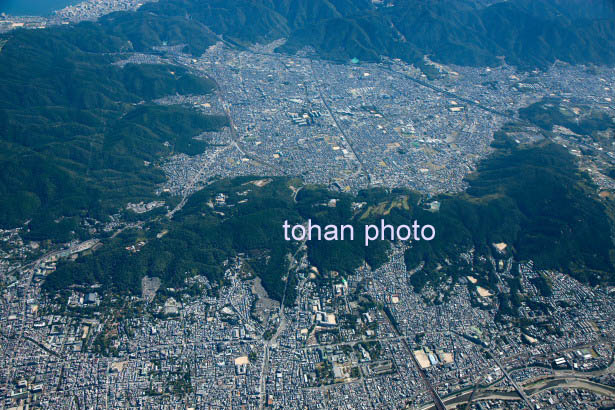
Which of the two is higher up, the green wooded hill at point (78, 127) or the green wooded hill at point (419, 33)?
the green wooded hill at point (419, 33)

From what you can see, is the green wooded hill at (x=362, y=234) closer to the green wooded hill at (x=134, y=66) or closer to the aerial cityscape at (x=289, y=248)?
the aerial cityscape at (x=289, y=248)

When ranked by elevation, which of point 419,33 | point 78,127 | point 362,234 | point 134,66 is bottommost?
point 362,234

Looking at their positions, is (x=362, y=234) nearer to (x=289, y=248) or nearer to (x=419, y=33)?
(x=289, y=248)

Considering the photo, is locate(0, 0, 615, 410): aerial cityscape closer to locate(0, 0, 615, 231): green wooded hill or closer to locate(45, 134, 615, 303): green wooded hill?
locate(45, 134, 615, 303): green wooded hill

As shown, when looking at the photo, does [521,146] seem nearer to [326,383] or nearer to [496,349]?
[496,349]

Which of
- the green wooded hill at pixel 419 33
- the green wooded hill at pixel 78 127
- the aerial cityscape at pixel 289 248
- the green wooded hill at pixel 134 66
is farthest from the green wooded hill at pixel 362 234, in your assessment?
the green wooded hill at pixel 419 33

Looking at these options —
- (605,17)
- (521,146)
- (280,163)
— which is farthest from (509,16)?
(280,163)

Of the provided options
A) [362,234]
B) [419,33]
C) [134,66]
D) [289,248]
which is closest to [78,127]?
[134,66]

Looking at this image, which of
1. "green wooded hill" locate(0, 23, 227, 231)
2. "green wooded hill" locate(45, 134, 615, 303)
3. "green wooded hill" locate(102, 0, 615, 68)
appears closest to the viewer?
"green wooded hill" locate(45, 134, 615, 303)

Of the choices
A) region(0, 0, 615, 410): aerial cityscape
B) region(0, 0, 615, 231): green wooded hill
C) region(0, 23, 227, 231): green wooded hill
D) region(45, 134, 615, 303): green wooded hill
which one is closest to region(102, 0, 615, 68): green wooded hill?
region(0, 0, 615, 231): green wooded hill
